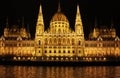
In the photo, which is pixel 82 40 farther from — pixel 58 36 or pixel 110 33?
pixel 110 33

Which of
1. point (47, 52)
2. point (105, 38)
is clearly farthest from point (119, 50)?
point (47, 52)

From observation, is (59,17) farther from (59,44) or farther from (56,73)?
(56,73)

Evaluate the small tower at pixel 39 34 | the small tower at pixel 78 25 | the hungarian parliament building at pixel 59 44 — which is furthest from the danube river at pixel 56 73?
the small tower at pixel 78 25

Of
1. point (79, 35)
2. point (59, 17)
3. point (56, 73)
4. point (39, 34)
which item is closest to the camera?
point (56, 73)

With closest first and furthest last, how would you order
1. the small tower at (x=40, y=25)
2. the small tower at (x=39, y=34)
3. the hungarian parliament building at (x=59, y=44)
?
the hungarian parliament building at (x=59, y=44) < the small tower at (x=39, y=34) < the small tower at (x=40, y=25)

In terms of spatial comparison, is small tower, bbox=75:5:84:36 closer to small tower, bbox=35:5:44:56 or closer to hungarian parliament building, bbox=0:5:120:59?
hungarian parliament building, bbox=0:5:120:59

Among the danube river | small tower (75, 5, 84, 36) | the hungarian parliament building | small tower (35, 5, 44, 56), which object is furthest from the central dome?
the danube river

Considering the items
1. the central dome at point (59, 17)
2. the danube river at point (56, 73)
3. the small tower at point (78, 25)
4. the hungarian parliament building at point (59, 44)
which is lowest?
the danube river at point (56, 73)

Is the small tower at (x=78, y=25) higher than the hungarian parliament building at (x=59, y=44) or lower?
higher

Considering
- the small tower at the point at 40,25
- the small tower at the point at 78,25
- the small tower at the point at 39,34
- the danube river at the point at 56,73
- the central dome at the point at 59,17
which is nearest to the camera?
the danube river at the point at 56,73

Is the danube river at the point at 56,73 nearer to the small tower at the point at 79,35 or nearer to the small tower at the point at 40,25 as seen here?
the small tower at the point at 79,35

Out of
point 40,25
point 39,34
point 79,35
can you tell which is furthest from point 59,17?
point 79,35

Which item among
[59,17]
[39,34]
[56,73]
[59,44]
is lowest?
[56,73]

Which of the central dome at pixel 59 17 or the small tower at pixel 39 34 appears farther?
the central dome at pixel 59 17
